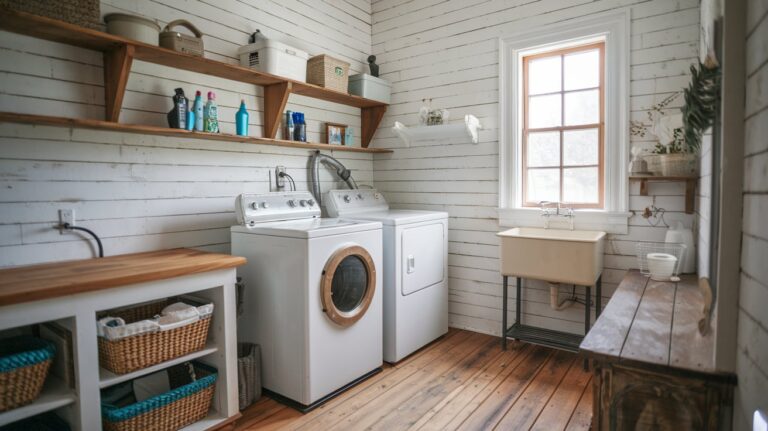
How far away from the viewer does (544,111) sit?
332 cm

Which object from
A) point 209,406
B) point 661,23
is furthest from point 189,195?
point 661,23

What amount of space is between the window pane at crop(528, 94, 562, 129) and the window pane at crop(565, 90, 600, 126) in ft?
0.21

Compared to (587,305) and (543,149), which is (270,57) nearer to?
(543,149)

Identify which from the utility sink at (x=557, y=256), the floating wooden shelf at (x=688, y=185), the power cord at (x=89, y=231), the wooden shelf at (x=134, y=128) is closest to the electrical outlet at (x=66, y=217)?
the power cord at (x=89, y=231)

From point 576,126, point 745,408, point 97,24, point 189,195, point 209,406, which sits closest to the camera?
point 745,408

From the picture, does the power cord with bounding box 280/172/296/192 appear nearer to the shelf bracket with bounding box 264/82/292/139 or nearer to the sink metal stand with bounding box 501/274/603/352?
the shelf bracket with bounding box 264/82/292/139

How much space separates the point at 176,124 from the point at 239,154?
1.83 feet

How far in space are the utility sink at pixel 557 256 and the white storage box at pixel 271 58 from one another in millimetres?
1850

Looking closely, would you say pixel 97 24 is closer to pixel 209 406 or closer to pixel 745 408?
pixel 209 406

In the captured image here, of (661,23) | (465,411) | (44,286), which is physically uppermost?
(661,23)

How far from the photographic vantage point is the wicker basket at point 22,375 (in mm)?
1589

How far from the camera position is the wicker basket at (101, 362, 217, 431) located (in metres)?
1.89

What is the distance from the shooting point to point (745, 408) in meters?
1.08

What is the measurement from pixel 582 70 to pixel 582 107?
0.86 feet
